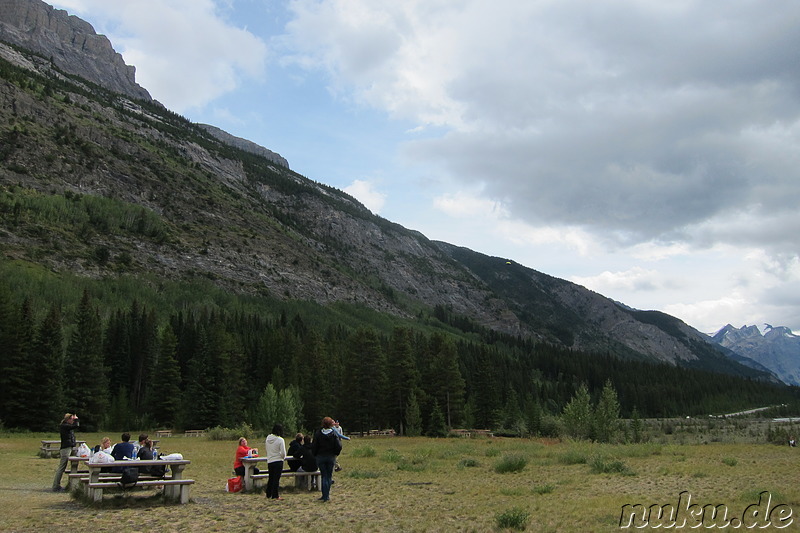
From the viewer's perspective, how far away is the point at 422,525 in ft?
34.3

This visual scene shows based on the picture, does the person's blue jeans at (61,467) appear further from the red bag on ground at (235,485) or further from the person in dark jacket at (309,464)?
the person in dark jacket at (309,464)

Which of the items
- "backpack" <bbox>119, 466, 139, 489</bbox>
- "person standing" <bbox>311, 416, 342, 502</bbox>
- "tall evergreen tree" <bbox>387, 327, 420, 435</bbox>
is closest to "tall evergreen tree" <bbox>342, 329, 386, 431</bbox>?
"tall evergreen tree" <bbox>387, 327, 420, 435</bbox>

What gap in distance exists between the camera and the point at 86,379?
5628cm

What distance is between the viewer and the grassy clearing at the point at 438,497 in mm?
10438

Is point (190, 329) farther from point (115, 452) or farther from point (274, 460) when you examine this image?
point (274, 460)

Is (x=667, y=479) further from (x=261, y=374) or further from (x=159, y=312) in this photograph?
(x=159, y=312)

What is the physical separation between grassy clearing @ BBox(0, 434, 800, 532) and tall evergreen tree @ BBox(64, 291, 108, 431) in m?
33.9

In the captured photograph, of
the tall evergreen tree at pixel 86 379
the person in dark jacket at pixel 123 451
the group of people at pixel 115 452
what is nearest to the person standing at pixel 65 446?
the group of people at pixel 115 452

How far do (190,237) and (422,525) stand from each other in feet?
525

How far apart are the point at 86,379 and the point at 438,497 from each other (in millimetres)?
55301

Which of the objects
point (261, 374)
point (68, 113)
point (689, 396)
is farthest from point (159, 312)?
point (689, 396)

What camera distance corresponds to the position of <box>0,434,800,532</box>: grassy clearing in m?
10.4

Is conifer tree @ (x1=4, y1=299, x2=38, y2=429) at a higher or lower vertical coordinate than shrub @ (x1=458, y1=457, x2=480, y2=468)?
higher

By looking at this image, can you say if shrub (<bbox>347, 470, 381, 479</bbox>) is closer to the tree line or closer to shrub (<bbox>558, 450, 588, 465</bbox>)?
shrub (<bbox>558, 450, 588, 465</bbox>)
